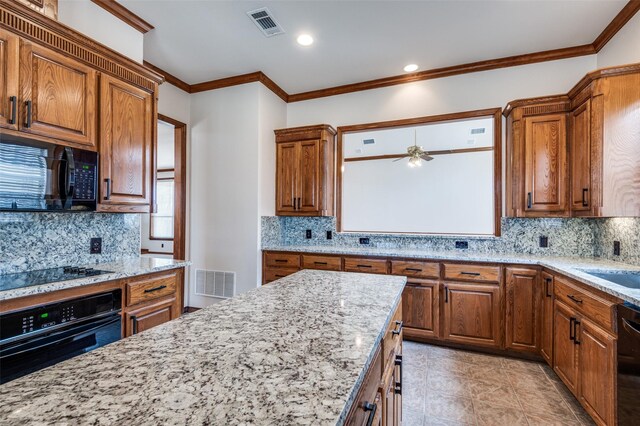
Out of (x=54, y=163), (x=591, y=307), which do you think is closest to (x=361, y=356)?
(x=591, y=307)

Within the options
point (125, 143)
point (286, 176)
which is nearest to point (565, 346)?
point (286, 176)

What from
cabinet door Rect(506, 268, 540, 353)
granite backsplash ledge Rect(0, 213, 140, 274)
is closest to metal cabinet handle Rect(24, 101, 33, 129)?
granite backsplash ledge Rect(0, 213, 140, 274)

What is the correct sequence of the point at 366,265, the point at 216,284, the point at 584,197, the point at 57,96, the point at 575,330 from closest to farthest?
the point at 57,96, the point at 575,330, the point at 584,197, the point at 366,265, the point at 216,284

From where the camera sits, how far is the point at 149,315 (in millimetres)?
2232

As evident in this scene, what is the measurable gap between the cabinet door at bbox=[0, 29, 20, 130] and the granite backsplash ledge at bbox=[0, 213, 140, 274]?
67 cm

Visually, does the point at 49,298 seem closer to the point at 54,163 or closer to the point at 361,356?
the point at 54,163

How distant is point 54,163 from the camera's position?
76.5 inches

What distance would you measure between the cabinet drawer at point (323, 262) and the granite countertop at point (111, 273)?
146cm

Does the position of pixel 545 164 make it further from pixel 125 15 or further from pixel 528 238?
pixel 125 15

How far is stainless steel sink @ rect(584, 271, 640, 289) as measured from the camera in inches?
81.5

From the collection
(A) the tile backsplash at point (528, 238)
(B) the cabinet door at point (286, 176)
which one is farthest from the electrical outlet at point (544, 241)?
(B) the cabinet door at point (286, 176)

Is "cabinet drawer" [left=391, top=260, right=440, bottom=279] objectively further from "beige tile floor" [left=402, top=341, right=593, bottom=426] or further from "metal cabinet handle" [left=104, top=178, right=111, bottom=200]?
"metal cabinet handle" [left=104, top=178, right=111, bottom=200]

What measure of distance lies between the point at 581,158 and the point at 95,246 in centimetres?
422

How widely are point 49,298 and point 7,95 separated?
1188 millimetres
